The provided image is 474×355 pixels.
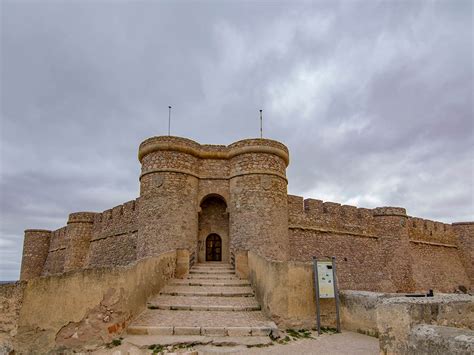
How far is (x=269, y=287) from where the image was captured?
690cm

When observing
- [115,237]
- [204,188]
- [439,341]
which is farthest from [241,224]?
[439,341]

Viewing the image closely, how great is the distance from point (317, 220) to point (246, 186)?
462cm

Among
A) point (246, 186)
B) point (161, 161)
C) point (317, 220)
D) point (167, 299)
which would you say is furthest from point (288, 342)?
point (317, 220)

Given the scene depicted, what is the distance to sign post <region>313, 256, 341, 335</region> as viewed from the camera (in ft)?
20.4

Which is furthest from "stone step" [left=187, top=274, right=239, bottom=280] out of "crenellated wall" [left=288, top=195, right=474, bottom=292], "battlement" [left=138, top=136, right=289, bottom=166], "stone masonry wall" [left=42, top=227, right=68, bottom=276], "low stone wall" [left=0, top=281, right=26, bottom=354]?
"stone masonry wall" [left=42, top=227, right=68, bottom=276]

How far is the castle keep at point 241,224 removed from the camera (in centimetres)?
1346

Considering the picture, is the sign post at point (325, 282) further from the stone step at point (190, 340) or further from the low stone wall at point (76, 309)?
the low stone wall at point (76, 309)

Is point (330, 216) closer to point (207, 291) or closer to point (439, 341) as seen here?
point (207, 291)

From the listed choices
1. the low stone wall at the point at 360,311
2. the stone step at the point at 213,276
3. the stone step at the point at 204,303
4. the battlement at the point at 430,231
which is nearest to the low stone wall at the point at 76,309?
the stone step at the point at 204,303

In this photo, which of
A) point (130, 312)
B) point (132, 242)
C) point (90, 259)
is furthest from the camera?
point (90, 259)

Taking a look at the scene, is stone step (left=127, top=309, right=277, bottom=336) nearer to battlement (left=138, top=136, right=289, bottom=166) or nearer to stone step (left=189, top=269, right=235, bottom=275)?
stone step (left=189, top=269, right=235, bottom=275)

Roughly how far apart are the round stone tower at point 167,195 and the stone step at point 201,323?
20.3 ft

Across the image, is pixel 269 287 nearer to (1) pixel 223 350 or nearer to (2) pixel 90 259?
(1) pixel 223 350

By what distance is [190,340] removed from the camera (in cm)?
543
